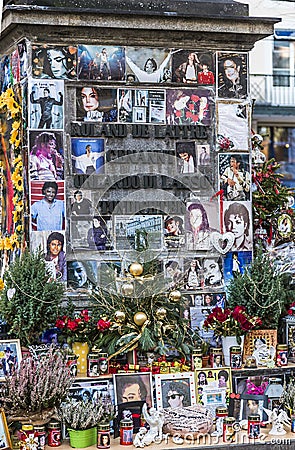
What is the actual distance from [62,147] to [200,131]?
45.7 inches

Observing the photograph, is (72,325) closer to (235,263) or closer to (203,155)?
(235,263)

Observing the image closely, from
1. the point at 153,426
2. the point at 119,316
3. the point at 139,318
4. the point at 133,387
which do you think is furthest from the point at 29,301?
the point at 153,426

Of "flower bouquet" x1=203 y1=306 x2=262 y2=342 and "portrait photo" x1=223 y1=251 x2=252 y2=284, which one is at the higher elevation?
"portrait photo" x1=223 y1=251 x2=252 y2=284

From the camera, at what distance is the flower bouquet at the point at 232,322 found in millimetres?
8258

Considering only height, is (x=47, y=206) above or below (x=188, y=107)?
below

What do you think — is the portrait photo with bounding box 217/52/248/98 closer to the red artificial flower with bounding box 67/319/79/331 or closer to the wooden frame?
the wooden frame

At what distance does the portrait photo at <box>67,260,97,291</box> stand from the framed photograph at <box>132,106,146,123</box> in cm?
123

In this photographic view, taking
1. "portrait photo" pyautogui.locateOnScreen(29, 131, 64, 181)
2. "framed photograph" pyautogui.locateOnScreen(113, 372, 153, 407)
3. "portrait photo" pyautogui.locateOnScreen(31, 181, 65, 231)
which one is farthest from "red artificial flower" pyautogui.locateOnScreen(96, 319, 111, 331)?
"portrait photo" pyautogui.locateOnScreen(29, 131, 64, 181)

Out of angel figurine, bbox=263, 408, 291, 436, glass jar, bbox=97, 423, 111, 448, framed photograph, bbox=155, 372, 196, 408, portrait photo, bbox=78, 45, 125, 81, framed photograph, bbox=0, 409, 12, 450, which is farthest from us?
portrait photo, bbox=78, 45, 125, 81

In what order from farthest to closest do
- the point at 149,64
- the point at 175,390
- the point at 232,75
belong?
1. the point at 232,75
2. the point at 149,64
3. the point at 175,390

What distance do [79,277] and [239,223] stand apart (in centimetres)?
141

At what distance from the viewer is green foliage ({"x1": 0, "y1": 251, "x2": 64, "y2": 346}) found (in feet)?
26.2

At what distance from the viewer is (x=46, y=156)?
8.48m

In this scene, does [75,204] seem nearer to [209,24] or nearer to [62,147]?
[62,147]
